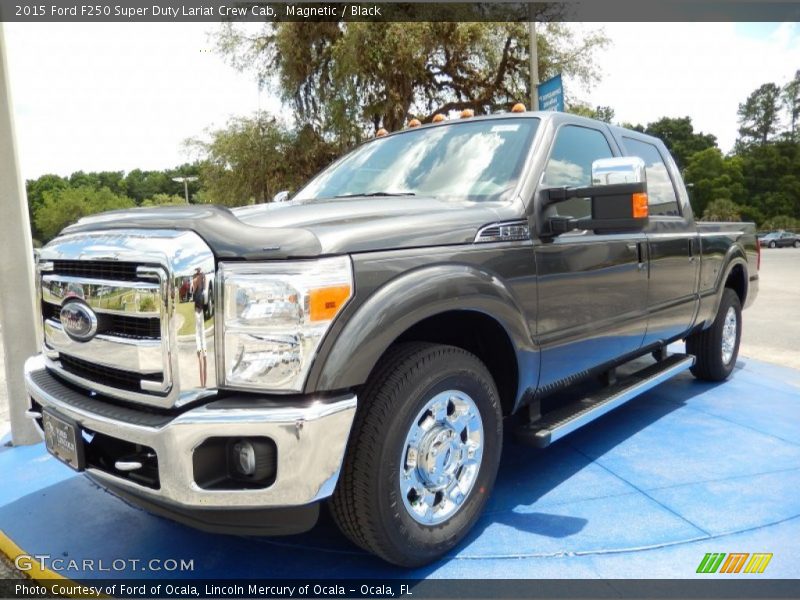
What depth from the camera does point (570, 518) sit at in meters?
2.81

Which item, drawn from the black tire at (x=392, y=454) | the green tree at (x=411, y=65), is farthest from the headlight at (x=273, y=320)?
the green tree at (x=411, y=65)

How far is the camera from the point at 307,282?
196 centimetres

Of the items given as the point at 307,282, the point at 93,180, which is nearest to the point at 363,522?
the point at 307,282

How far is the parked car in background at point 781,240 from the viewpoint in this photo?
145 ft

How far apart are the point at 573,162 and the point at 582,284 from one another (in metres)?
0.72

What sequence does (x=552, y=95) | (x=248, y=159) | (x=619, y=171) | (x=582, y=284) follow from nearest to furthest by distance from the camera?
1. (x=619, y=171)
2. (x=582, y=284)
3. (x=552, y=95)
4. (x=248, y=159)

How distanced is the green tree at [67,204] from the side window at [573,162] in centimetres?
7287

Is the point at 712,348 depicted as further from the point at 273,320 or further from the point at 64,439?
the point at 64,439

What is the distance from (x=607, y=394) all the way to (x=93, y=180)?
9647 centimetres

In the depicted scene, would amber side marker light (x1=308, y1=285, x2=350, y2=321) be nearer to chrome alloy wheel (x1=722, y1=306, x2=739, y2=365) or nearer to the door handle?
the door handle

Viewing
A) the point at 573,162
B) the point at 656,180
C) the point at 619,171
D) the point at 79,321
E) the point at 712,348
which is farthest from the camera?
the point at 712,348

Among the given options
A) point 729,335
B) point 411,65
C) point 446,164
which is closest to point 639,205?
point 446,164

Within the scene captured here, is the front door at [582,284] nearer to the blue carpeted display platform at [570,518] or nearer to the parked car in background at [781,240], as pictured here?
the blue carpeted display platform at [570,518]

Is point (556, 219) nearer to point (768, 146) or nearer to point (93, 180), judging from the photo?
point (768, 146)
